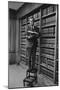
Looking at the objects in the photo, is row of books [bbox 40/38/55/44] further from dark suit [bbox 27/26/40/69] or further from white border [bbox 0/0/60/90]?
white border [bbox 0/0/60/90]

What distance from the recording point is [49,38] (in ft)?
9.18

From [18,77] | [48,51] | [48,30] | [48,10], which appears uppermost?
[48,10]

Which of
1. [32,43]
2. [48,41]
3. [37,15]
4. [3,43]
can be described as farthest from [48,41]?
[3,43]

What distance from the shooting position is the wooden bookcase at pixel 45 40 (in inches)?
108

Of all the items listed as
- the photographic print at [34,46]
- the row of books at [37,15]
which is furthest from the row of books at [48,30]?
the row of books at [37,15]

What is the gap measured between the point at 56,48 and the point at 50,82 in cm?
58

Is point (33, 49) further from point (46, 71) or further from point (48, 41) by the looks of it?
point (46, 71)

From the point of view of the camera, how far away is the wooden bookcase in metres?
2.75

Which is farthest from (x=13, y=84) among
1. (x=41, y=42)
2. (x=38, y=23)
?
(x=38, y=23)

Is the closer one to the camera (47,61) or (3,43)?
(3,43)

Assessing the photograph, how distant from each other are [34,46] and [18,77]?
1.90 feet

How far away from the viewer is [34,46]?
2783 mm

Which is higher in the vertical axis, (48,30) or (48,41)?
(48,30)

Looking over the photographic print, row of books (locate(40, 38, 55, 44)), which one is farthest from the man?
row of books (locate(40, 38, 55, 44))
